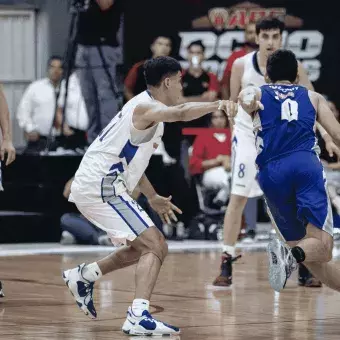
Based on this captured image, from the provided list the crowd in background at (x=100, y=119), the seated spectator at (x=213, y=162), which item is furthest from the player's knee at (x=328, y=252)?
the seated spectator at (x=213, y=162)

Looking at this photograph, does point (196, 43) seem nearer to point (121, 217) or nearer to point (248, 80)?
point (248, 80)

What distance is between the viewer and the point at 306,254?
24.9 feet

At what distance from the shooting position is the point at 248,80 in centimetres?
1044

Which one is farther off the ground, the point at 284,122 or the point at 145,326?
the point at 284,122

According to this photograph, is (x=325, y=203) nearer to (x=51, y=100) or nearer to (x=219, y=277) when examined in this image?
(x=219, y=277)

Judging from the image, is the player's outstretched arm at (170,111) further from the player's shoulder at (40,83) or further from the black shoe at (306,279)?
the player's shoulder at (40,83)

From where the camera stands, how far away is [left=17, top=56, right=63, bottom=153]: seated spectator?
15.6 m

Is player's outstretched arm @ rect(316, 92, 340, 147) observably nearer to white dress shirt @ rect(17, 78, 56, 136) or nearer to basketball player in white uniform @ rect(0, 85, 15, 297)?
basketball player in white uniform @ rect(0, 85, 15, 297)

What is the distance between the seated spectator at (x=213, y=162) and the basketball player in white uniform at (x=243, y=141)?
5.38 metres

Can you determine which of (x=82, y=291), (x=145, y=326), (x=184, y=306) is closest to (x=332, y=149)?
(x=184, y=306)

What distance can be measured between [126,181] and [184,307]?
1.35 m

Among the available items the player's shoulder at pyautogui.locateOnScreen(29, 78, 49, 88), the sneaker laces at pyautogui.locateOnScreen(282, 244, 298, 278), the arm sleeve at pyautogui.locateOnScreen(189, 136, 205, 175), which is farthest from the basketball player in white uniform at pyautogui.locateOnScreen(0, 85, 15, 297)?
the arm sleeve at pyautogui.locateOnScreen(189, 136, 205, 175)

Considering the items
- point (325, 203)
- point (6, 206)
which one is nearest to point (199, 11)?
point (6, 206)

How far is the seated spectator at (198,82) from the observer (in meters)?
17.1
